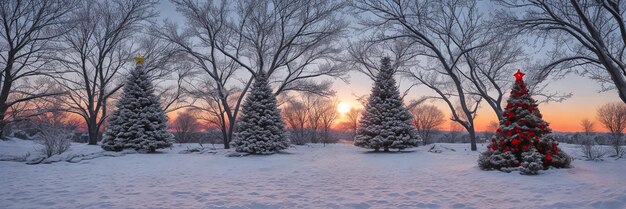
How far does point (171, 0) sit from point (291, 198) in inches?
662

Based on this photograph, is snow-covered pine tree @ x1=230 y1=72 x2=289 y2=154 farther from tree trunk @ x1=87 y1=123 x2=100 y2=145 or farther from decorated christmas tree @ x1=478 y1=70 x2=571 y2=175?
tree trunk @ x1=87 y1=123 x2=100 y2=145

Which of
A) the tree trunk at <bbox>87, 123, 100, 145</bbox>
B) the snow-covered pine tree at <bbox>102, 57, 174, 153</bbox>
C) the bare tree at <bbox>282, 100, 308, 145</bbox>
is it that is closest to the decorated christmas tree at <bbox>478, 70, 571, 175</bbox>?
the snow-covered pine tree at <bbox>102, 57, 174, 153</bbox>

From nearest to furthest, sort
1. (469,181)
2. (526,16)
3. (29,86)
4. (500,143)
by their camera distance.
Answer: (469,181)
(500,143)
(526,16)
(29,86)

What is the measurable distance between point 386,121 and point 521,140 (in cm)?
822

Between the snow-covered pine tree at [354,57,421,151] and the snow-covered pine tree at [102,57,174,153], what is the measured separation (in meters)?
9.75

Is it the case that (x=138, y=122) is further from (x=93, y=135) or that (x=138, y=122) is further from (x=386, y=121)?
(x=386, y=121)

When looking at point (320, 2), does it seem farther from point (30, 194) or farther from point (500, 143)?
point (30, 194)

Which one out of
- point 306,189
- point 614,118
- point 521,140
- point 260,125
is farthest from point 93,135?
point 614,118

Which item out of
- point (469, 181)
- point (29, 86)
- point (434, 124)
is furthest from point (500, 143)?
point (434, 124)

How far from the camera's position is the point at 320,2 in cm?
1878

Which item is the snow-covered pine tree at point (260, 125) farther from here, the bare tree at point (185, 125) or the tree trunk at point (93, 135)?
the bare tree at point (185, 125)

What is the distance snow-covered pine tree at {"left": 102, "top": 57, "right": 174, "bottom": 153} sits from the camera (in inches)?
597

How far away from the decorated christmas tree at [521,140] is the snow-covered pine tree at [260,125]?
8.93m

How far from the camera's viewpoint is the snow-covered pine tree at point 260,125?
15.0 metres
